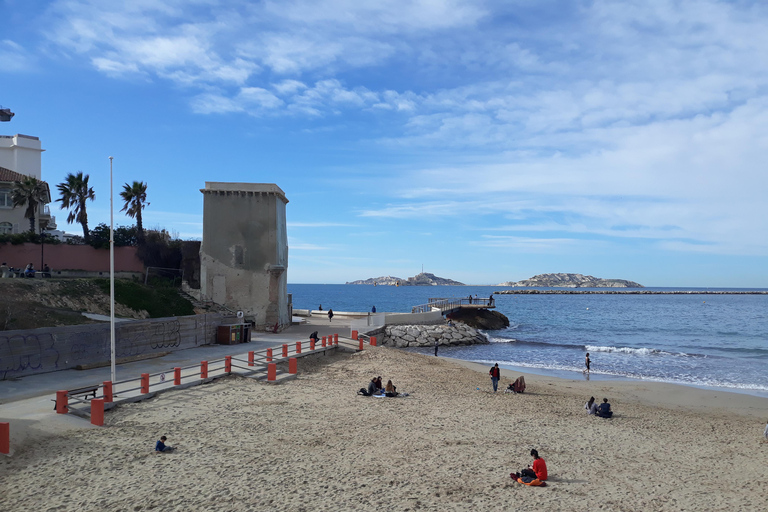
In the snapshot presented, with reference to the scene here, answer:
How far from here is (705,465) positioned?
Result: 14289 millimetres

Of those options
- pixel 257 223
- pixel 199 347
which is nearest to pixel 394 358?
pixel 199 347

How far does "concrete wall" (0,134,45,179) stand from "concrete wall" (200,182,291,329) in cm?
3199

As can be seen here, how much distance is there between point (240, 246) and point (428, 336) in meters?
18.3

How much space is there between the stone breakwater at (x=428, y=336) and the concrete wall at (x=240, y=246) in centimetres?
1119

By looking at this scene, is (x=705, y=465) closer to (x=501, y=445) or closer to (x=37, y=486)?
(x=501, y=445)

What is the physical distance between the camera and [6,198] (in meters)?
41.1

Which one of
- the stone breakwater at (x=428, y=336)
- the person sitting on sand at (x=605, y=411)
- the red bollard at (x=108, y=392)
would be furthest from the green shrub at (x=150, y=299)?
the person sitting on sand at (x=605, y=411)

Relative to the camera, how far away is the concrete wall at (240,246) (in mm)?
38344

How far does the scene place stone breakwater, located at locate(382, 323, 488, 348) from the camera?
44.3 metres

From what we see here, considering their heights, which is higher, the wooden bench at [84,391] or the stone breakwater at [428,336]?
the wooden bench at [84,391]

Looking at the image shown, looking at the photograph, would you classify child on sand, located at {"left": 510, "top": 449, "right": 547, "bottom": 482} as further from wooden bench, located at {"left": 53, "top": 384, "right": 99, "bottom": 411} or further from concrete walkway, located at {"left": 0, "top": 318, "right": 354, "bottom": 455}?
wooden bench, located at {"left": 53, "top": 384, "right": 99, "bottom": 411}

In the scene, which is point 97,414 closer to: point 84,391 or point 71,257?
point 84,391

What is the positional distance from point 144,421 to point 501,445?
10.6 metres

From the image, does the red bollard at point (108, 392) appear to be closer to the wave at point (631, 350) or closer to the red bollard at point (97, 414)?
the red bollard at point (97, 414)
